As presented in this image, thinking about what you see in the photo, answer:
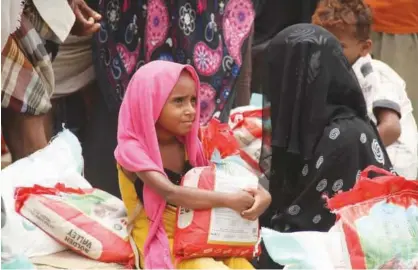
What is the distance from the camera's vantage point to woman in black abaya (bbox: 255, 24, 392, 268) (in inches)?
112

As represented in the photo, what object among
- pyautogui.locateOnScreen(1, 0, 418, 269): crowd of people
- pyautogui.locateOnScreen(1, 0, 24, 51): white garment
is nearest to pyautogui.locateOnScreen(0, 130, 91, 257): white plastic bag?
pyautogui.locateOnScreen(1, 0, 418, 269): crowd of people

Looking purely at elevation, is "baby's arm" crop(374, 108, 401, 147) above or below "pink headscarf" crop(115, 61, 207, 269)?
below

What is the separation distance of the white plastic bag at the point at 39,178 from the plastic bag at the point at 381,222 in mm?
953

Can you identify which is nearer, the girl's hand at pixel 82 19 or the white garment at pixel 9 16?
the white garment at pixel 9 16

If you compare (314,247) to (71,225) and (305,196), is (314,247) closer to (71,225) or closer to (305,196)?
(305,196)

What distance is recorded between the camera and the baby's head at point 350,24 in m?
3.72

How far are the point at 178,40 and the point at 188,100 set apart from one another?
1.07 metres

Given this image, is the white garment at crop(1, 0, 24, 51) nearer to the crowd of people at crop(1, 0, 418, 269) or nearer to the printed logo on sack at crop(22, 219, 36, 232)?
the crowd of people at crop(1, 0, 418, 269)

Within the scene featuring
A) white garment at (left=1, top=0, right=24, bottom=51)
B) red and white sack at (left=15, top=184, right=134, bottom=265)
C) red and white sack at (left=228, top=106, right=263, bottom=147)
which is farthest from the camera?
red and white sack at (left=228, top=106, right=263, bottom=147)

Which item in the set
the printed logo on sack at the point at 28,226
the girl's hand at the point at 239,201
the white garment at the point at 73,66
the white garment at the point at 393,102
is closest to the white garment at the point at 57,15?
the printed logo on sack at the point at 28,226

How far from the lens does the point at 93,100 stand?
4.05m

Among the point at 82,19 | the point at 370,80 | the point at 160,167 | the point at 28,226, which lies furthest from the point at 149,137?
the point at 370,80

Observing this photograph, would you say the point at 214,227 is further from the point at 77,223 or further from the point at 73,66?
the point at 73,66

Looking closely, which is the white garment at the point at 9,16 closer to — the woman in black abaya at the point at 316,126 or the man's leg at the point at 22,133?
the man's leg at the point at 22,133
